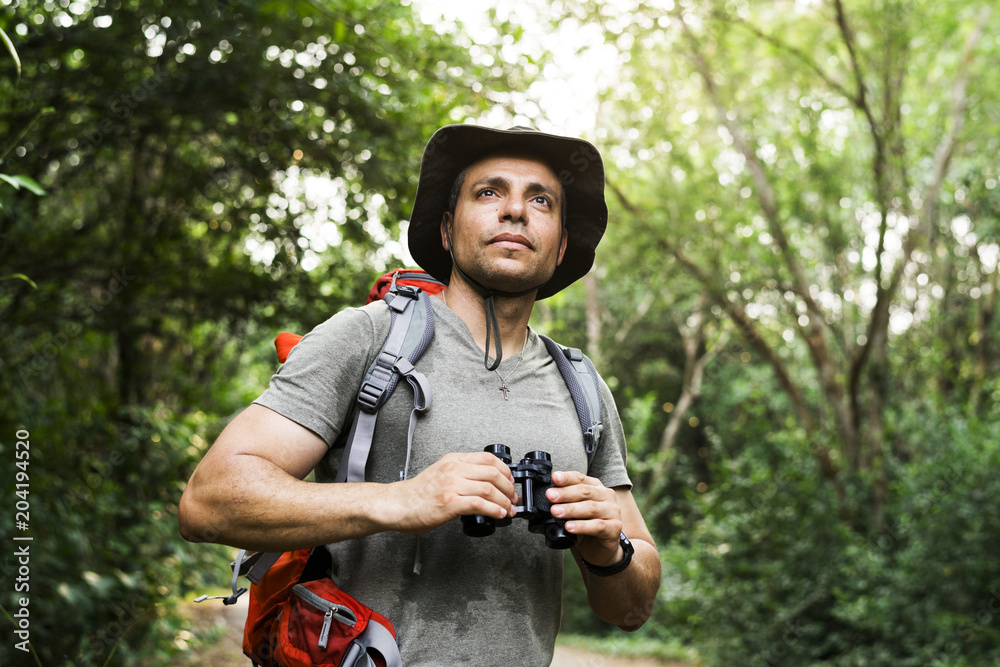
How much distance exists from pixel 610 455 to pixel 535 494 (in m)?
0.57

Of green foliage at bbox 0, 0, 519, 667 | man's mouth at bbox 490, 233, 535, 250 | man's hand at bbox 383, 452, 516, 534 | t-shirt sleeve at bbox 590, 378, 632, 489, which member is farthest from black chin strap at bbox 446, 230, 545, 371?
green foliage at bbox 0, 0, 519, 667

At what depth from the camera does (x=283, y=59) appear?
17.4ft

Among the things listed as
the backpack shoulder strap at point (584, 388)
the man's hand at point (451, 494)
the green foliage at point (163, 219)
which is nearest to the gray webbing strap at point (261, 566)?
the man's hand at point (451, 494)

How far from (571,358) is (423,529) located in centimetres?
88

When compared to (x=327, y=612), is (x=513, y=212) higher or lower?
higher

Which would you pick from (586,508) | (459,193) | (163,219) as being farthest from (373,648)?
(163,219)

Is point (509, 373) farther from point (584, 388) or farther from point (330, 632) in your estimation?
point (330, 632)

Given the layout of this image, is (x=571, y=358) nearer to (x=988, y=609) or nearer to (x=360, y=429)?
(x=360, y=429)

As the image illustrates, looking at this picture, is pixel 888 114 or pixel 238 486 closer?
pixel 238 486

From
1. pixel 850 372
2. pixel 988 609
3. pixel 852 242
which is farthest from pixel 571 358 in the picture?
pixel 852 242

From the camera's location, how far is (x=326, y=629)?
1.58 meters

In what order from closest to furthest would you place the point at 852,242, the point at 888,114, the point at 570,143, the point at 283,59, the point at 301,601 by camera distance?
the point at 301,601 < the point at 570,143 < the point at 283,59 < the point at 888,114 < the point at 852,242

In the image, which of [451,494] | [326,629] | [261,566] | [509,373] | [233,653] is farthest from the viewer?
[233,653]

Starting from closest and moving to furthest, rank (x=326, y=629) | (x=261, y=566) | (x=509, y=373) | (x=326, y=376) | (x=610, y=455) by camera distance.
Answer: (x=326, y=629) < (x=326, y=376) < (x=261, y=566) < (x=509, y=373) < (x=610, y=455)
